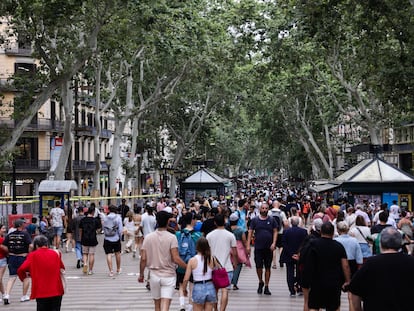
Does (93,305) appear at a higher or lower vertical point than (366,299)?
lower

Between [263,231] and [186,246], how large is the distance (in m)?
2.59

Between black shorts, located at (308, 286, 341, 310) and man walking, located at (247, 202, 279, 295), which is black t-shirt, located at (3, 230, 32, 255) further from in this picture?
black shorts, located at (308, 286, 341, 310)

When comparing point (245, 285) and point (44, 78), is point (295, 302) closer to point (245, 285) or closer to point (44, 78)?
point (245, 285)

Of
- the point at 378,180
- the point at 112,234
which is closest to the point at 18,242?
the point at 112,234

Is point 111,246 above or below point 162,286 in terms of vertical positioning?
above

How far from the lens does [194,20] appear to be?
98.4 feet

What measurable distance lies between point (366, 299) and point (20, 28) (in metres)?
21.7

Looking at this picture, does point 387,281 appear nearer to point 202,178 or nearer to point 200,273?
point 200,273

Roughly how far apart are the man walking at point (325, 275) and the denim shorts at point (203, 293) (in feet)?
3.92

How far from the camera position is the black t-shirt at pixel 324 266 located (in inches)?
350

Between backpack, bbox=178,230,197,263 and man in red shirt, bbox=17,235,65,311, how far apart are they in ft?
9.10

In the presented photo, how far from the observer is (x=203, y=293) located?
9.43m

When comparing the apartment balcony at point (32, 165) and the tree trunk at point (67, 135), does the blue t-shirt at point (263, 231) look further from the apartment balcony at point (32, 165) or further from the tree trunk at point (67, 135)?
the apartment balcony at point (32, 165)

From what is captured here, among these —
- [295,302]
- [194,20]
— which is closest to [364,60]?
[194,20]
